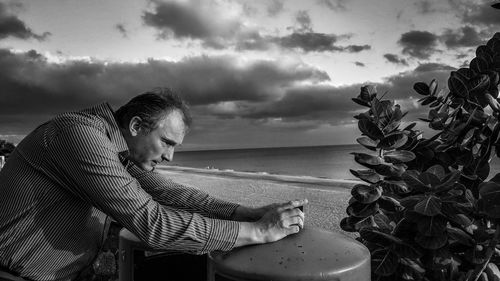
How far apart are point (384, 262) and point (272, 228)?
678mm

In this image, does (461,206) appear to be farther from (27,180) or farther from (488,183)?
(27,180)

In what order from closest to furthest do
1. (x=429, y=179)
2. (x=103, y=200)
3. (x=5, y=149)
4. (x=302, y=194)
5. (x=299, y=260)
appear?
(x=299, y=260), (x=103, y=200), (x=429, y=179), (x=5, y=149), (x=302, y=194)

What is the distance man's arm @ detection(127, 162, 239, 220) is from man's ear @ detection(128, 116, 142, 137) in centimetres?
27

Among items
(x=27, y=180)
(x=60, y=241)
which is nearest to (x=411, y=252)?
(x=60, y=241)

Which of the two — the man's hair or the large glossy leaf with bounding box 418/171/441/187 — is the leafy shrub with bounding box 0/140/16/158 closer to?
the man's hair

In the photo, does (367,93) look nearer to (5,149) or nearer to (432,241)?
(432,241)

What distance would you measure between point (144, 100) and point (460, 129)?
5.13ft

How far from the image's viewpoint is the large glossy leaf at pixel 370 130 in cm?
213

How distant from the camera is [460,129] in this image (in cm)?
212

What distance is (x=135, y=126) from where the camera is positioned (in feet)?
7.17

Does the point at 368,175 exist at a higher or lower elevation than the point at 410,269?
higher

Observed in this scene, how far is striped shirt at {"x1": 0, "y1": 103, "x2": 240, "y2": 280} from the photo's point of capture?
67.5 inches

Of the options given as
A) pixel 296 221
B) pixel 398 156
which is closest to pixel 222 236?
pixel 296 221

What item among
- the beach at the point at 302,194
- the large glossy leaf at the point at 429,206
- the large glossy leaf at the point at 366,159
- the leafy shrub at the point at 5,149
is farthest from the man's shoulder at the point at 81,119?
the leafy shrub at the point at 5,149
